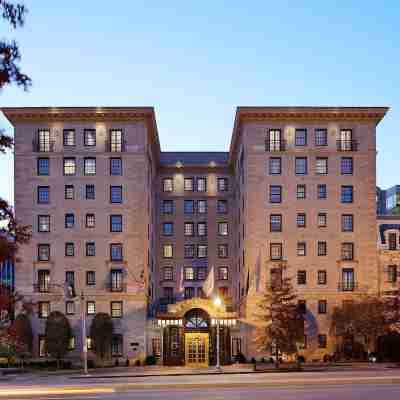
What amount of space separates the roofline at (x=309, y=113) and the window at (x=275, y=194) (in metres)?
7.38

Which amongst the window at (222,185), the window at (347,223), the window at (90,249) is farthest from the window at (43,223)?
the window at (347,223)

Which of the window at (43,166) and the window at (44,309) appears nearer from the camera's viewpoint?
the window at (44,309)

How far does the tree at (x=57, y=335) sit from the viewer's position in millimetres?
71500

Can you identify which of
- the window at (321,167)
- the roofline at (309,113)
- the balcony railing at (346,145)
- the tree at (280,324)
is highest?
the roofline at (309,113)

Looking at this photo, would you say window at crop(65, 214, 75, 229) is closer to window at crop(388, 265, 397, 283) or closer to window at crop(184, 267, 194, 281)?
window at crop(184, 267, 194, 281)

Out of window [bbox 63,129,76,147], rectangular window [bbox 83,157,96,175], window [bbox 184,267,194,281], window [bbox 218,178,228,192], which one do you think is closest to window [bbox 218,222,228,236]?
window [bbox 218,178,228,192]

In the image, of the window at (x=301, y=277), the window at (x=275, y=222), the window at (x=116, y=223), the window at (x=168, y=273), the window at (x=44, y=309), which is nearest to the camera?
the window at (x=44, y=309)

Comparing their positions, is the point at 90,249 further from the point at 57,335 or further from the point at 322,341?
the point at 322,341

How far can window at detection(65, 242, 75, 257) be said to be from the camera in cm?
7744

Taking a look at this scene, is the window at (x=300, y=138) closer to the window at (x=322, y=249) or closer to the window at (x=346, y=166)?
the window at (x=346, y=166)

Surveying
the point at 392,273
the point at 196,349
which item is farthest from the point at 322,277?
the point at 196,349

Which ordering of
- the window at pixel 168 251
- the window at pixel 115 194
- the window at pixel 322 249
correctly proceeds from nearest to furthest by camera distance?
1. the window at pixel 322 249
2. the window at pixel 115 194
3. the window at pixel 168 251

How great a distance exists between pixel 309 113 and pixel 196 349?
2785cm

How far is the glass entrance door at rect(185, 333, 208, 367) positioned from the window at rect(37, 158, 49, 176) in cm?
2294
